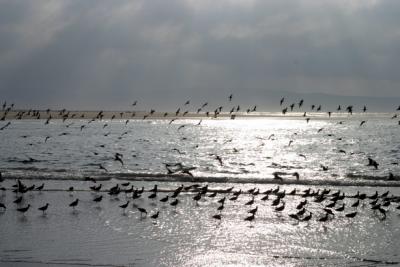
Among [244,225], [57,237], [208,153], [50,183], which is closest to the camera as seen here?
[57,237]

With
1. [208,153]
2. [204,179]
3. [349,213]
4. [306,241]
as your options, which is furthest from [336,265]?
[208,153]

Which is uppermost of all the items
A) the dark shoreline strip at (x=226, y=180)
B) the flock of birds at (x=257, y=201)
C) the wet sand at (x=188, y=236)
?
the dark shoreline strip at (x=226, y=180)

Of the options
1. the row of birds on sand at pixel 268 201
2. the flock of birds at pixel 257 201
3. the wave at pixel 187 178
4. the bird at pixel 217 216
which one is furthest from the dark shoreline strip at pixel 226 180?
the bird at pixel 217 216

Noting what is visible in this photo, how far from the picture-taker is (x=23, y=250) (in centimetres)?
1586

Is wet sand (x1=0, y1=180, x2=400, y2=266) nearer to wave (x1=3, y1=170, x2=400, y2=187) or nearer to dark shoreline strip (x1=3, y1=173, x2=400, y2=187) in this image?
dark shoreline strip (x1=3, y1=173, x2=400, y2=187)

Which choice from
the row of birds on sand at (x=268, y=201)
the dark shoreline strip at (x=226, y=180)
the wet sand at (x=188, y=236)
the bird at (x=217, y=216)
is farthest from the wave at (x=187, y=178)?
the bird at (x=217, y=216)

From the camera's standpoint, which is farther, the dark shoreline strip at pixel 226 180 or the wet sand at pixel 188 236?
the dark shoreline strip at pixel 226 180

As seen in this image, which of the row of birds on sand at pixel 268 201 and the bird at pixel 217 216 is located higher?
the row of birds on sand at pixel 268 201

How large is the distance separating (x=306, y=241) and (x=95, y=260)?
6.27m

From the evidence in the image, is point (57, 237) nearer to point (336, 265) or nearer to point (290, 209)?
point (336, 265)

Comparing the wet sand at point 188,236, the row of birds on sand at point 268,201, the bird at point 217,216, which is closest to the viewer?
the wet sand at point 188,236

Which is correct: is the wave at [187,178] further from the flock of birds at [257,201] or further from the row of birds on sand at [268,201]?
the row of birds on sand at [268,201]

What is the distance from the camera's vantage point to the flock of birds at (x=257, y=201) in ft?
72.2

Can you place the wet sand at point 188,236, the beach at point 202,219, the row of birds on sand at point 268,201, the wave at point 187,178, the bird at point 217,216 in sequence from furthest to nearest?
the wave at point 187,178 < the row of birds on sand at point 268,201 < the bird at point 217,216 < the beach at point 202,219 < the wet sand at point 188,236
